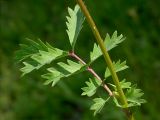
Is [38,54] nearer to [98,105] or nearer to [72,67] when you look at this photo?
[72,67]

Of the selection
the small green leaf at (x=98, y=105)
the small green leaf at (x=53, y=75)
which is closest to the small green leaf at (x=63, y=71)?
the small green leaf at (x=53, y=75)

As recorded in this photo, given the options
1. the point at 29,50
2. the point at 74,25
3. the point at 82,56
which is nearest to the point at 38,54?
the point at 29,50

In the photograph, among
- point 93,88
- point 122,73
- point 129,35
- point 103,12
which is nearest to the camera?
point 93,88

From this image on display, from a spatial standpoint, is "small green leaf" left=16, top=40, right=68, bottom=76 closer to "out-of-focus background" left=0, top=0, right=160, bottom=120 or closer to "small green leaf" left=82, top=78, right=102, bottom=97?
"small green leaf" left=82, top=78, right=102, bottom=97

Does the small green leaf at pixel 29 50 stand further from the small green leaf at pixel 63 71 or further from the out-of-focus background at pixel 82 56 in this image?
the out-of-focus background at pixel 82 56

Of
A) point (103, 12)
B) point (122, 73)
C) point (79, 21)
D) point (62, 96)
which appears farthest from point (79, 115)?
point (79, 21)

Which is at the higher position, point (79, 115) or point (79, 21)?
point (79, 21)

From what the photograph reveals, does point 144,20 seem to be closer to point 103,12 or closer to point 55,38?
point 103,12

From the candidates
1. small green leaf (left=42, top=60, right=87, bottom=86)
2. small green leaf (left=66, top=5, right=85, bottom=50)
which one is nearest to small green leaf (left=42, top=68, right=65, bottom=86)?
small green leaf (left=42, top=60, right=87, bottom=86)

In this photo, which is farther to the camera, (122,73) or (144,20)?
(144,20)

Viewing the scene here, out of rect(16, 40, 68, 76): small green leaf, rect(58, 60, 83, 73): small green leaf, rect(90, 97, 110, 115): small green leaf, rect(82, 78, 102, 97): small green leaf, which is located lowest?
rect(90, 97, 110, 115): small green leaf
